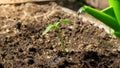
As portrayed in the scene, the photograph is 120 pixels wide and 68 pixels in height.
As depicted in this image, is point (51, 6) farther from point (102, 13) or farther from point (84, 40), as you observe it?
point (102, 13)

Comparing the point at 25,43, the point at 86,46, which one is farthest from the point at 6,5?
the point at 86,46

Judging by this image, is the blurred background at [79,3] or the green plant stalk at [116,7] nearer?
the green plant stalk at [116,7]

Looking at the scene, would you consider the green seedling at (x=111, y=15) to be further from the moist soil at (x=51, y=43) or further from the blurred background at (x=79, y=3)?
the blurred background at (x=79, y=3)

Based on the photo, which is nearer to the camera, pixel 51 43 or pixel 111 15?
pixel 111 15

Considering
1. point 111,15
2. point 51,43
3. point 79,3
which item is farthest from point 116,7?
point 79,3

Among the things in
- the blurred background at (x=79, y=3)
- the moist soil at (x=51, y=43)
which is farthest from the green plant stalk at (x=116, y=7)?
the blurred background at (x=79, y=3)

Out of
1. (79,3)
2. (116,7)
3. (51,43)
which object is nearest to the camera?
(116,7)

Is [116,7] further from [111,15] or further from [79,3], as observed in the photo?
[79,3]
